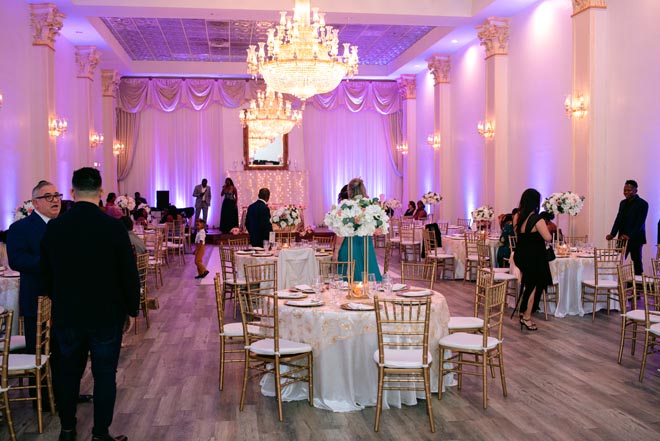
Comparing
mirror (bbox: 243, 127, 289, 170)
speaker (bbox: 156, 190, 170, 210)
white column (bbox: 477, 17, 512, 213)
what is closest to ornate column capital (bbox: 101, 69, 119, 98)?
speaker (bbox: 156, 190, 170, 210)

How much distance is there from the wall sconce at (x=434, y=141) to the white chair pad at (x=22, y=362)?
15.3 metres

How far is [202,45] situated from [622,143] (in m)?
12.2

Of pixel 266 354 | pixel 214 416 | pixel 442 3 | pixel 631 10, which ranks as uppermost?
pixel 442 3

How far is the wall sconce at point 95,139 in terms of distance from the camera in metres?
17.5

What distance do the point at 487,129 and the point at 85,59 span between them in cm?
1001

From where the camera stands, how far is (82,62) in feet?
55.0

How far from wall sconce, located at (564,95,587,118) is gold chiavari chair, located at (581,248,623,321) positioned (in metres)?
2.88

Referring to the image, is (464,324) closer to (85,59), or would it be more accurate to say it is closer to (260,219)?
(260,219)

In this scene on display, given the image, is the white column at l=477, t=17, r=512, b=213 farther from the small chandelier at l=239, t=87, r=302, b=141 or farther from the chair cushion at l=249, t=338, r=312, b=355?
the chair cushion at l=249, t=338, r=312, b=355

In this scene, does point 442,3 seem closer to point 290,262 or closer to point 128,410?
point 290,262

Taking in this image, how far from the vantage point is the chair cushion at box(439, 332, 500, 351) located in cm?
545

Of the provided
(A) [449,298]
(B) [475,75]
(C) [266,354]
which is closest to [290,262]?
(A) [449,298]

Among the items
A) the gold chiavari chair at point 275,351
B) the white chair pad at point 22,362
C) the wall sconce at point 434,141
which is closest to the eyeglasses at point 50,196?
the white chair pad at point 22,362

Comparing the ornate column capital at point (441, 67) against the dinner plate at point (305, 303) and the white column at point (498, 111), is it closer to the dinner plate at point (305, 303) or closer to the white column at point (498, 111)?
the white column at point (498, 111)
